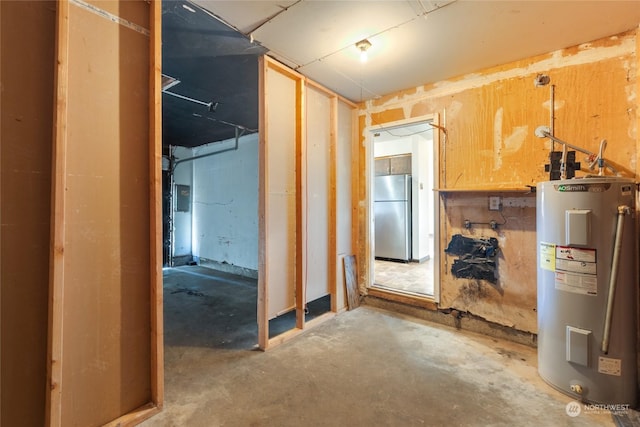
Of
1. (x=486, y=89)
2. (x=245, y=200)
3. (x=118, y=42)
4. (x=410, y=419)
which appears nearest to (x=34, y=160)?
(x=118, y=42)

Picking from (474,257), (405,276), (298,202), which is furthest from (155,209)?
(405,276)

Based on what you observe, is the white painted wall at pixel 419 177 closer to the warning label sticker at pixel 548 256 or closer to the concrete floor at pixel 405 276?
the concrete floor at pixel 405 276

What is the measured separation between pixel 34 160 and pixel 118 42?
30.7 inches

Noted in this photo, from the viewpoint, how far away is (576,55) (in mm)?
2316

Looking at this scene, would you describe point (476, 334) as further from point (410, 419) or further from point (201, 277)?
point (201, 277)

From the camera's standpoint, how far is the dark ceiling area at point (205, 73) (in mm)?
2117

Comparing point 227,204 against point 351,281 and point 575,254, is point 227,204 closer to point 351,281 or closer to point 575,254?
point 351,281

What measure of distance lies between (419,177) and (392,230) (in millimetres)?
1228

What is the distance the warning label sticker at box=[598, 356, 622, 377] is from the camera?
5.73 ft

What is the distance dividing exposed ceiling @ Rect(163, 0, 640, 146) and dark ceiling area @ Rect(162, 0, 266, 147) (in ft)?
0.04

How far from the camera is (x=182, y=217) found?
21.2 feet

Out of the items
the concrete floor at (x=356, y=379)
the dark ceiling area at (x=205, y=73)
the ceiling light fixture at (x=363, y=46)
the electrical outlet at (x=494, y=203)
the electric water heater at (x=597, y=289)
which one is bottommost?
the concrete floor at (x=356, y=379)

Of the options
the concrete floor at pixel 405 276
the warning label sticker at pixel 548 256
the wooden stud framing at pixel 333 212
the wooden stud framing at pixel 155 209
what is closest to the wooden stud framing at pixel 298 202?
the wooden stud framing at pixel 333 212

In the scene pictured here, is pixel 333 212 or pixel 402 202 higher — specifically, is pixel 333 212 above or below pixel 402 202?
below
